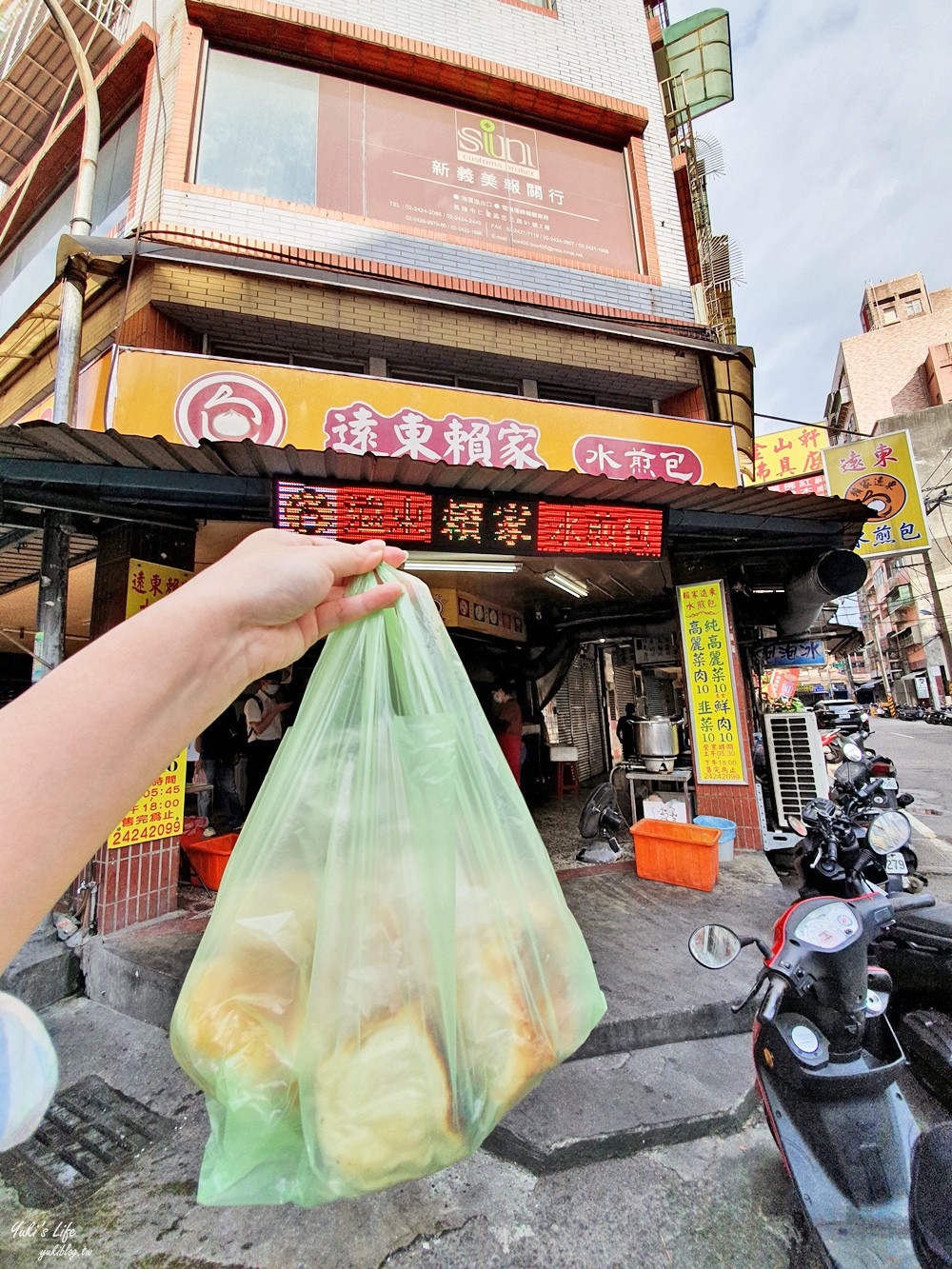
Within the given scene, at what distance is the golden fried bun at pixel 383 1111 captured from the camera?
1213mm

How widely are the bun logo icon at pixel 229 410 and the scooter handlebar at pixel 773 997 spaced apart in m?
5.60

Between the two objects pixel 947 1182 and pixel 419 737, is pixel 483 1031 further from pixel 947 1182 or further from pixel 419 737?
pixel 947 1182

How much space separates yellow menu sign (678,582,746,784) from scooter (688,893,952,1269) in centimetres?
434

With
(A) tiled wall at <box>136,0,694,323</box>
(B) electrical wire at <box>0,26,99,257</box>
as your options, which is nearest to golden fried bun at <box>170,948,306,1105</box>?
(A) tiled wall at <box>136,0,694,323</box>

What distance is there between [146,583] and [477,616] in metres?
4.99

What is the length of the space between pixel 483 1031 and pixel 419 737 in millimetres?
712

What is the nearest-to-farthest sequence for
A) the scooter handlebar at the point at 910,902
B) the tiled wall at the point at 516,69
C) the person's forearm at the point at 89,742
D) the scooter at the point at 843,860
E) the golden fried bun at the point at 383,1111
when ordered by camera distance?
the person's forearm at the point at 89,742, the golden fried bun at the point at 383,1111, the scooter handlebar at the point at 910,902, the scooter at the point at 843,860, the tiled wall at the point at 516,69

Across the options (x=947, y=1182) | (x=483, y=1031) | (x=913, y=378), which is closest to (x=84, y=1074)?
(x=483, y=1031)

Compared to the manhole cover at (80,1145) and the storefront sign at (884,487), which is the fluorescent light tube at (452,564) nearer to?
the manhole cover at (80,1145)

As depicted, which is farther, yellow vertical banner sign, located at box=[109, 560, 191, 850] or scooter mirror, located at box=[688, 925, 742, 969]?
yellow vertical banner sign, located at box=[109, 560, 191, 850]

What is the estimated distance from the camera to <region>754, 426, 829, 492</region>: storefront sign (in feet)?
41.6

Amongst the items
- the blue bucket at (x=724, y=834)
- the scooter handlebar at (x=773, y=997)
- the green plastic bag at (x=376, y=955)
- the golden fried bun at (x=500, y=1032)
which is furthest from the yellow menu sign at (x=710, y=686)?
the golden fried bun at (x=500, y=1032)

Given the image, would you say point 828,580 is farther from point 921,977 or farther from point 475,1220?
point 475,1220

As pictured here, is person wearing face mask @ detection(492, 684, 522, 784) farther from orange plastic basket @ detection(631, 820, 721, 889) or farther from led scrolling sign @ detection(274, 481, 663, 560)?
led scrolling sign @ detection(274, 481, 663, 560)
